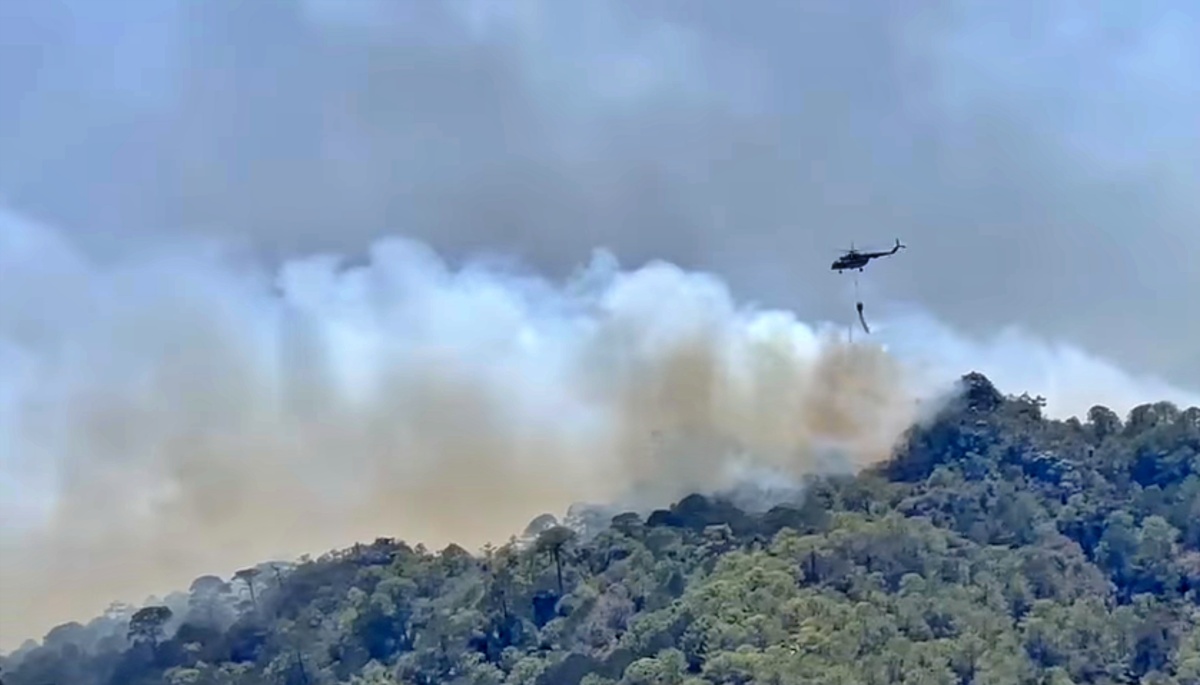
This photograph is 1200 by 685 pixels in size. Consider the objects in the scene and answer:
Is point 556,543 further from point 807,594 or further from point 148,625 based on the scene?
point 148,625

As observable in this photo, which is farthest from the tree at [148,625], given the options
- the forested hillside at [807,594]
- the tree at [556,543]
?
the tree at [556,543]

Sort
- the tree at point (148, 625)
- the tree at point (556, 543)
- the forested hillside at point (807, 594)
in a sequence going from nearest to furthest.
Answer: the forested hillside at point (807, 594), the tree at point (556, 543), the tree at point (148, 625)

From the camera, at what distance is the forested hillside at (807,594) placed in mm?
134250

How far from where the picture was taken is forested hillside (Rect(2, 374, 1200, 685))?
13425cm

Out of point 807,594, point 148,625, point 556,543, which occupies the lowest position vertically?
point 807,594

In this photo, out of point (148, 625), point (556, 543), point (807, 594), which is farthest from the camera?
point (148, 625)

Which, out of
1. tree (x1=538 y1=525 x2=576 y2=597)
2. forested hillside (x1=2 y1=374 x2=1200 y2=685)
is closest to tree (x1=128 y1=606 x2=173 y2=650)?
forested hillside (x1=2 y1=374 x2=1200 y2=685)

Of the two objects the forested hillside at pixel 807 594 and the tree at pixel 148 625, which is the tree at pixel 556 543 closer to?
the forested hillside at pixel 807 594

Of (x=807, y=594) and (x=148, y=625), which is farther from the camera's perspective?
(x=148, y=625)

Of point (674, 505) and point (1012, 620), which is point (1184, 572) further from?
point (674, 505)

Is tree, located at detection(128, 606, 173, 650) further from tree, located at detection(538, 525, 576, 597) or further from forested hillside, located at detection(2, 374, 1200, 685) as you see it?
tree, located at detection(538, 525, 576, 597)

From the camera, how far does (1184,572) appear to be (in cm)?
15462

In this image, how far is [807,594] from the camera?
470 ft

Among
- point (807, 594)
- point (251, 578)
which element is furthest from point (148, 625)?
point (807, 594)
